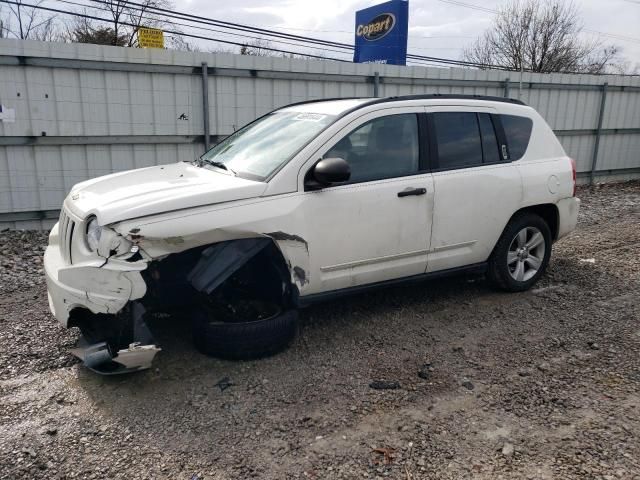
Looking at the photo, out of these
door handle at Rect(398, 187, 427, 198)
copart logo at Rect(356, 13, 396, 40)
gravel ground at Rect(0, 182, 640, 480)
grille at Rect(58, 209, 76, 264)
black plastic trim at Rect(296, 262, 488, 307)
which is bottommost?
gravel ground at Rect(0, 182, 640, 480)

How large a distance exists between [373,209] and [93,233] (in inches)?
77.7

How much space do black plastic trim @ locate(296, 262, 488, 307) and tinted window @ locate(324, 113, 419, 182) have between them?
848 mm

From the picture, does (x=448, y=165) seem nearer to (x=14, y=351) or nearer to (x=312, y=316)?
(x=312, y=316)

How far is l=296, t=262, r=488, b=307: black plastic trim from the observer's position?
3.96 m

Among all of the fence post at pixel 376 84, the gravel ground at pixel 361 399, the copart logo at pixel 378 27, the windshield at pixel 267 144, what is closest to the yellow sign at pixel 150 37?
the fence post at pixel 376 84

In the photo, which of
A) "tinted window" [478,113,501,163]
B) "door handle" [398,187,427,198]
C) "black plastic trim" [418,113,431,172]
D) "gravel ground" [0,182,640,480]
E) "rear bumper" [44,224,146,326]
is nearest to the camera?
"gravel ground" [0,182,640,480]

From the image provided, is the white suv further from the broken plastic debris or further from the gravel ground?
the gravel ground

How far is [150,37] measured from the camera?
34.6 feet

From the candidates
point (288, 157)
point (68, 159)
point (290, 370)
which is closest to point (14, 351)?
point (290, 370)

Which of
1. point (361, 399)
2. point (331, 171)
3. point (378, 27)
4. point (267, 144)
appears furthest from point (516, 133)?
point (378, 27)

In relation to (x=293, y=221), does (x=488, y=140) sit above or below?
above

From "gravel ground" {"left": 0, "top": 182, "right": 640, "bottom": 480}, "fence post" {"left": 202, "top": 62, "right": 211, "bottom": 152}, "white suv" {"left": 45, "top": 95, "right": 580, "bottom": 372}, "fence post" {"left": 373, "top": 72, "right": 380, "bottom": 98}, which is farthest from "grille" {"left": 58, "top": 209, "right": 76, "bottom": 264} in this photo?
"fence post" {"left": 373, "top": 72, "right": 380, "bottom": 98}

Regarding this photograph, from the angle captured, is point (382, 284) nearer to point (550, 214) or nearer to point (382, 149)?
point (382, 149)

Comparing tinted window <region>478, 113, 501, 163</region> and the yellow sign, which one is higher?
the yellow sign
